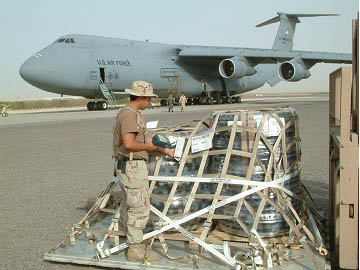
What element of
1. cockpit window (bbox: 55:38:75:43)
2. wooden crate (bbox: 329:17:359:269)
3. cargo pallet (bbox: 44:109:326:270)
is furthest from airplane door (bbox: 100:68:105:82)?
wooden crate (bbox: 329:17:359:269)

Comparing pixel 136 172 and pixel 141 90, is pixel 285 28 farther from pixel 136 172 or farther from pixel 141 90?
pixel 136 172

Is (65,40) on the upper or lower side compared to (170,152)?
upper

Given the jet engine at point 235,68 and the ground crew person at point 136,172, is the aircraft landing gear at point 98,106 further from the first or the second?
the ground crew person at point 136,172

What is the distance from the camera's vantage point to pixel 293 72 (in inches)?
1033

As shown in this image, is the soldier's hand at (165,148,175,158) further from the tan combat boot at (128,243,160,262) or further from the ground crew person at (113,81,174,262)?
the tan combat boot at (128,243,160,262)

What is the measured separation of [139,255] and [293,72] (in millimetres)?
24393

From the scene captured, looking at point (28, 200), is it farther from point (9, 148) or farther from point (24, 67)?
point (24, 67)

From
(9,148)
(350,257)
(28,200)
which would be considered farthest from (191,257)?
(9,148)

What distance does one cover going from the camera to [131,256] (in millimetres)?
3572

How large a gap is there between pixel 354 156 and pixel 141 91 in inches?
69.4

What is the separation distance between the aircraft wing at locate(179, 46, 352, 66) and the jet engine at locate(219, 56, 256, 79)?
88 centimetres

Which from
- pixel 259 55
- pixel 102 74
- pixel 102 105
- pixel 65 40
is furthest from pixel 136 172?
pixel 259 55

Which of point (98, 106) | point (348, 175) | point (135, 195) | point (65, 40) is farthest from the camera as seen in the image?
point (98, 106)

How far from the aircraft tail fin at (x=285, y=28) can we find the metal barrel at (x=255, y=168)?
34.4m
